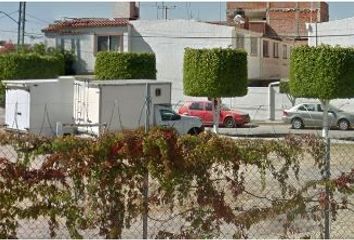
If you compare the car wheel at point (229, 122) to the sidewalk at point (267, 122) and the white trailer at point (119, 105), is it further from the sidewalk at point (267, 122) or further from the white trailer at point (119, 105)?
the white trailer at point (119, 105)

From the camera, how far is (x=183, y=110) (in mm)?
32625

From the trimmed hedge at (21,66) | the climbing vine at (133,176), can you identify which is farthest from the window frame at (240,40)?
the climbing vine at (133,176)

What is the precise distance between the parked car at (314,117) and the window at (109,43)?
13502mm

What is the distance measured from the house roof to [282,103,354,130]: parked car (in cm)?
1379

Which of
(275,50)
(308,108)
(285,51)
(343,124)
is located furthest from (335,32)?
(285,51)

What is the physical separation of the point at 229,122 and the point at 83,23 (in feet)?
45.4

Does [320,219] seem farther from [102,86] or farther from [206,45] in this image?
[206,45]

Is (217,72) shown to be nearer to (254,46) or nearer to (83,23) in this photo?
(254,46)

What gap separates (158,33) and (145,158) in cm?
3353

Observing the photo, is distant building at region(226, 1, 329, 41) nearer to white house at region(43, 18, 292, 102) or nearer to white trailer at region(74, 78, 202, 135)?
white house at region(43, 18, 292, 102)

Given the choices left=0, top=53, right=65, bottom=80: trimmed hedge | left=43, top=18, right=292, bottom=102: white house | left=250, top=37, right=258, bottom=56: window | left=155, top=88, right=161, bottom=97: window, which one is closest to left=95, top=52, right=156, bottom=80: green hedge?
left=0, top=53, right=65, bottom=80: trimmed hedge

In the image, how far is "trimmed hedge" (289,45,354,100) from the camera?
23828 mm

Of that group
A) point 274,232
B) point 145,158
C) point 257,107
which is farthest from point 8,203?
point 257,107

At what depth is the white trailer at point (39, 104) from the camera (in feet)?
75.5
